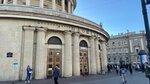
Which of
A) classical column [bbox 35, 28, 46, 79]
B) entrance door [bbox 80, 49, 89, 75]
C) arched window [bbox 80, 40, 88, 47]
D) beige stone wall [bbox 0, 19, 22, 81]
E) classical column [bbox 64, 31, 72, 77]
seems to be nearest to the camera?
beige stone wall [bbox 0, 19, 22, 81]

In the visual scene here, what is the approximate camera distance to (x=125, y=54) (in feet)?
217

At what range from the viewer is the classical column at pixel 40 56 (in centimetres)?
1714

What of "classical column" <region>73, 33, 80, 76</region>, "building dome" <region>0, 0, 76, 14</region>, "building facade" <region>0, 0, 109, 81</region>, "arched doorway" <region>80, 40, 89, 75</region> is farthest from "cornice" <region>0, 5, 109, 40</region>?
"building dome" <region>0, 0, 76, 14</region>

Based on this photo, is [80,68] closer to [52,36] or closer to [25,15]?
[52,36]

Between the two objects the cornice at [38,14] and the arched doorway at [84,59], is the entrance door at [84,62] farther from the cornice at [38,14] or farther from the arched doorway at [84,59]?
the cornice at [38,14]

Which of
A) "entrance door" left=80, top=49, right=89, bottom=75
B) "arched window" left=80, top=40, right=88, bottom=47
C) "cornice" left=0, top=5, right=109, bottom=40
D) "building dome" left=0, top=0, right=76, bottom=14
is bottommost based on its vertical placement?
"entrance door" left=80, top=49, right=89, bottom=75

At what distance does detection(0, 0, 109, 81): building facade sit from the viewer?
651 inches

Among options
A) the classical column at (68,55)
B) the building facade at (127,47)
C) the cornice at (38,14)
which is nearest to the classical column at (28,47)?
the cornice at (38,14)

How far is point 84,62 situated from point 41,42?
7406 mm

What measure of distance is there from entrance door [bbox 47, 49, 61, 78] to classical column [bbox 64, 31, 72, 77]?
2.95ft

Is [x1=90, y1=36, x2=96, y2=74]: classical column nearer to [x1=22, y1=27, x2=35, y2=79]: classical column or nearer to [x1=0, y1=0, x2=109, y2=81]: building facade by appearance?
[x1=0, y1=0, x2=109, y2=81]: building facade

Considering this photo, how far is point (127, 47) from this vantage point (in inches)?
2571

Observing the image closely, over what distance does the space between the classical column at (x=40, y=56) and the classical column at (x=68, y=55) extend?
2.71 metres

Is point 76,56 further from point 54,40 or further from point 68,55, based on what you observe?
point 54,40
